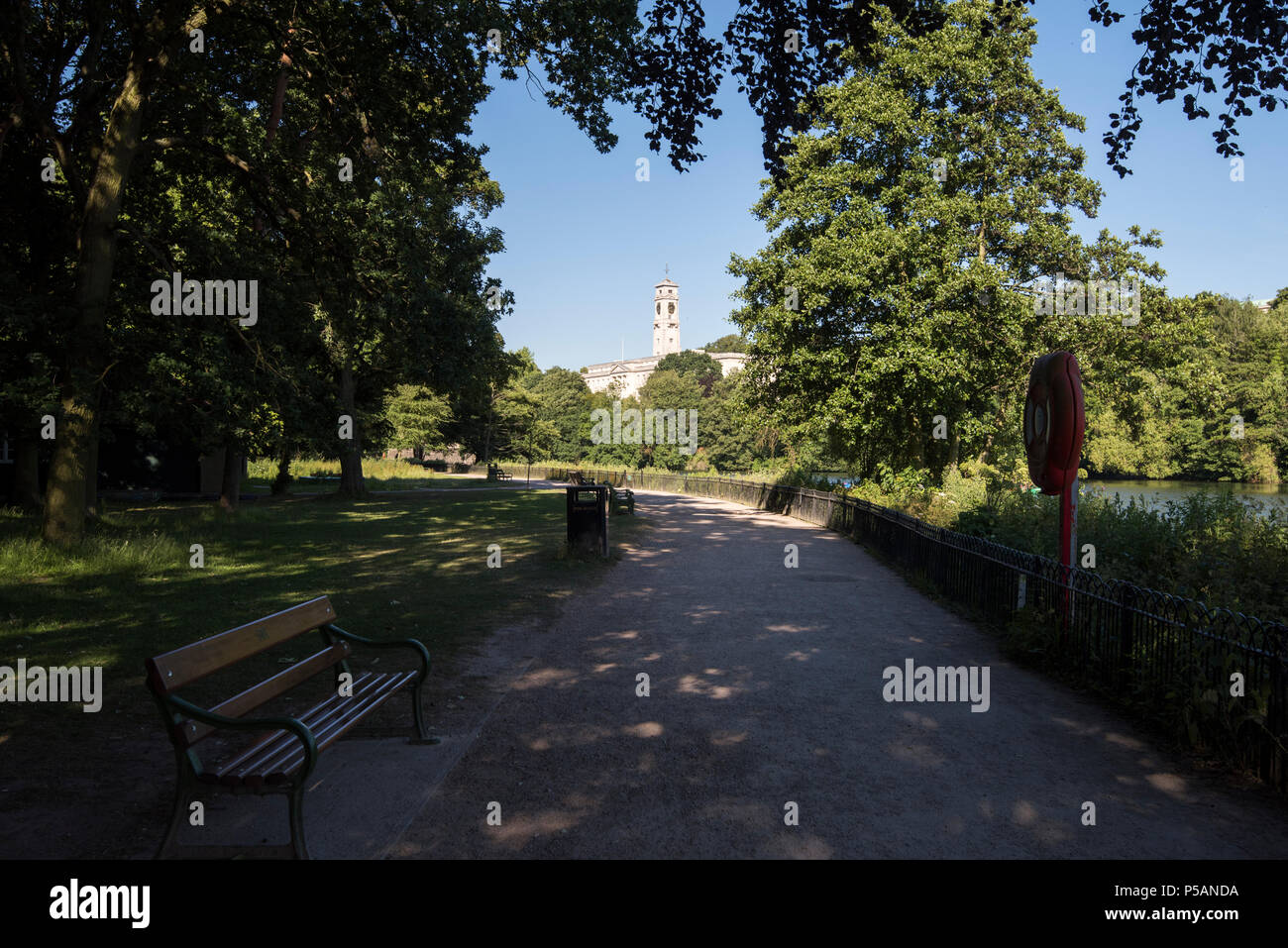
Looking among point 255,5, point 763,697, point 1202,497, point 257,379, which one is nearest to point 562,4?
point 255,5

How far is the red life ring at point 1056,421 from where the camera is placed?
26.2 ft

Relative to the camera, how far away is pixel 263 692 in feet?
14.7

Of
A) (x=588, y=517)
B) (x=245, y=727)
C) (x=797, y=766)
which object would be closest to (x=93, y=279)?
(x=588, y=517)

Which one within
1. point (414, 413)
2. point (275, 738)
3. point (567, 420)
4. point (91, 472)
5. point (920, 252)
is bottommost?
A: point (275, 738)

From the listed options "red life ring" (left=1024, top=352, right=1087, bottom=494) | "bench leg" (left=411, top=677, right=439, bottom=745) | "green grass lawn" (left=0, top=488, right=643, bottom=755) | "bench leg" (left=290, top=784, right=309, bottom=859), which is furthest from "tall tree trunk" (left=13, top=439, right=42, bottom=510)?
"red life ring" (left=1024, top=352, right=1087, bottom=494)

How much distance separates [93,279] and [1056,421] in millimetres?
14038

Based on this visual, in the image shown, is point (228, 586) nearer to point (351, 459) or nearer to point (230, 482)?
point (230, 482)

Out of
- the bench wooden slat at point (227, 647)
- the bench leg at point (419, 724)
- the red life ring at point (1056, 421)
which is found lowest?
the bench leg at point (419, 724)

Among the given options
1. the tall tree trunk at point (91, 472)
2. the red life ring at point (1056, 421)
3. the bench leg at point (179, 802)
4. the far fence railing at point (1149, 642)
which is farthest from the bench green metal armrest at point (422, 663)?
the tall tree trunk at point (91, 472)

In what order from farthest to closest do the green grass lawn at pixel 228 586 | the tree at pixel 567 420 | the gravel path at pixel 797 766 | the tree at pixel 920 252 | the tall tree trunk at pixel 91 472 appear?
the tree at pixel 567 420 → the tree at pixel 920 252 → the tall tree trunk at pixel 91 472 → the green grass lawn at pixel 228 586 → the gravel path at pixel 797 766

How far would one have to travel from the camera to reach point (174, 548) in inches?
522

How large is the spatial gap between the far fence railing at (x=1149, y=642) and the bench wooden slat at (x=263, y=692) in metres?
5.65

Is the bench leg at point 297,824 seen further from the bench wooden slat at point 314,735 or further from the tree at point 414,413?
the tree at point 414,413
